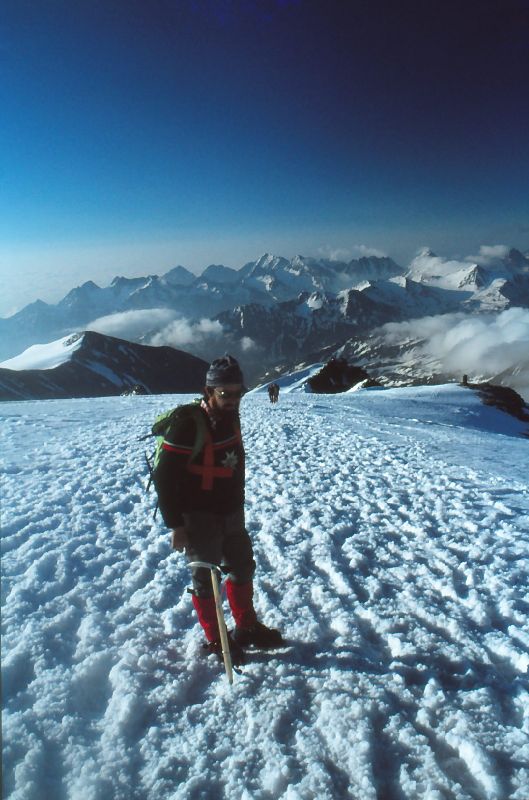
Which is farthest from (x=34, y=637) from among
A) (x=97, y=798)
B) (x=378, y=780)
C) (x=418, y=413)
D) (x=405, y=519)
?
(x=418, y=413)

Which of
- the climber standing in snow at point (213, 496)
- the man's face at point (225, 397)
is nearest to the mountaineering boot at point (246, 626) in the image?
the climber standing in snow at point (213, 496)

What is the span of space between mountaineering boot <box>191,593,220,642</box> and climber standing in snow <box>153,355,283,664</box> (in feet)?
0.04

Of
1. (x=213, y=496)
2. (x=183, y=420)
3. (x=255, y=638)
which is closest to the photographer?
(x=183, y=420)

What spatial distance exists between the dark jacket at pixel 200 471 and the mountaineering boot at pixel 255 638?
4.78ft

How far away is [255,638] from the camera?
5.23 meters

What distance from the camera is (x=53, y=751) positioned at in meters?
3.84

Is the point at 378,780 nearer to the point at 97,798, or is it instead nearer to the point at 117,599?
the point at 97,798

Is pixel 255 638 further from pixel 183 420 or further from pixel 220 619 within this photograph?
pixel 183 420

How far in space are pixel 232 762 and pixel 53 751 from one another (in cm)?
155

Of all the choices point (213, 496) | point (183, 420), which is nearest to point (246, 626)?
point (213, 496)

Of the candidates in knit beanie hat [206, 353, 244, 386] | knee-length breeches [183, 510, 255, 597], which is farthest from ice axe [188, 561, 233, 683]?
knit beanie hat [206, 353, 244, 386]

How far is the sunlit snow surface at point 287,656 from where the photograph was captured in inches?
147

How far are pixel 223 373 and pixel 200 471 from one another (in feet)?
3.59

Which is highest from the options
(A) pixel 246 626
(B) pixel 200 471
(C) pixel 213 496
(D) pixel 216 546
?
(B) pixel 200 471
